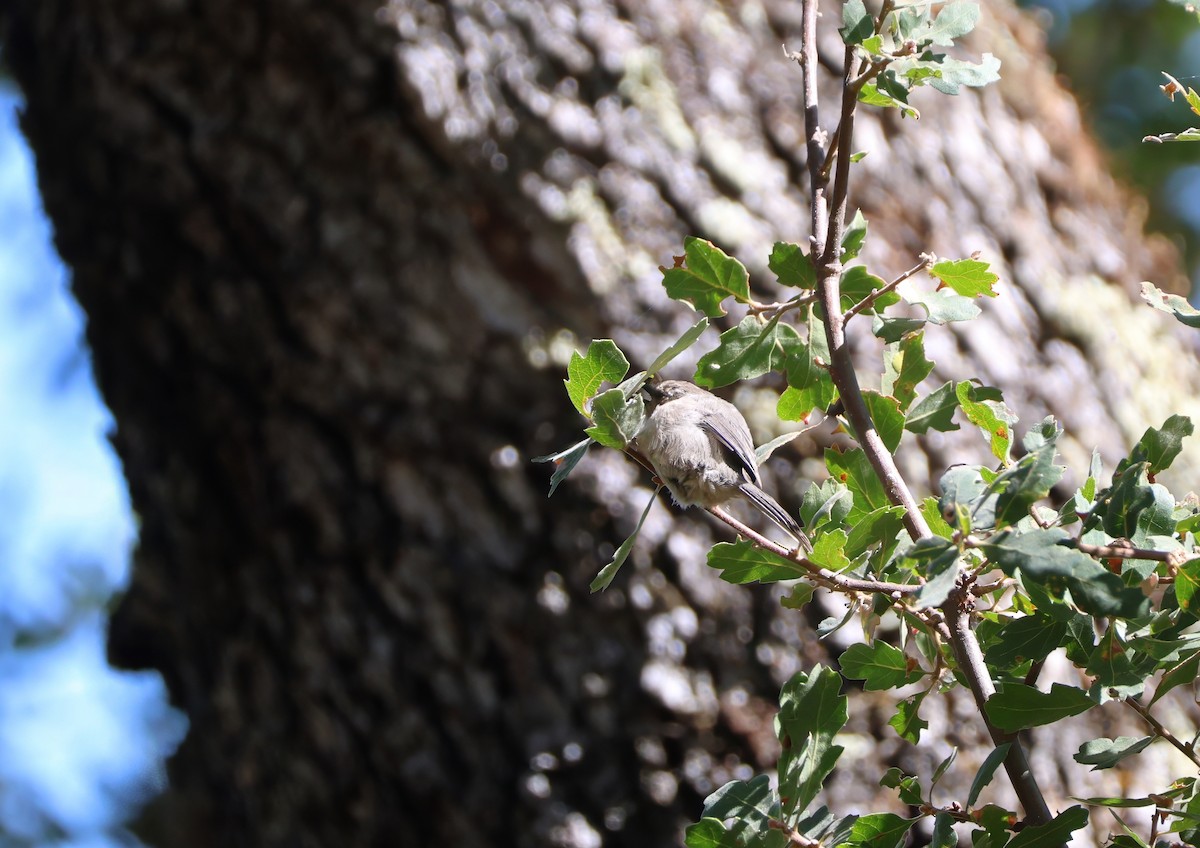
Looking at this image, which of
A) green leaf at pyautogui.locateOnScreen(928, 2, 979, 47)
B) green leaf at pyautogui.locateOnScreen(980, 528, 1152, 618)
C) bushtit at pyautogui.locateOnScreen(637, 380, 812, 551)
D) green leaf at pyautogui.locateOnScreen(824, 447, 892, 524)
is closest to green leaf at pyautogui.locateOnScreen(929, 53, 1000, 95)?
green leaf at pyautogui.locateOnScreen(928, 2, 979, 47)

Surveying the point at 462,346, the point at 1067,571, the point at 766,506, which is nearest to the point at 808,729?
the point at 1067,571

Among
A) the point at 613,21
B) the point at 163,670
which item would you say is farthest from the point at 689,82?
the point at 163,670

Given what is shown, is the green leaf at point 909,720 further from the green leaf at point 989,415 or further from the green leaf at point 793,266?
the green leaf at point 793,266

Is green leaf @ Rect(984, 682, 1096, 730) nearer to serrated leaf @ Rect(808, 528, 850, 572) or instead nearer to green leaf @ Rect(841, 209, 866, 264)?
serrated leaf @ Rect(808, 528, 850, 572)

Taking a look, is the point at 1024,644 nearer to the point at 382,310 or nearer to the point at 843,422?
the point at 843,422

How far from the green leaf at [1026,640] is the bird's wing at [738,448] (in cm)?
101

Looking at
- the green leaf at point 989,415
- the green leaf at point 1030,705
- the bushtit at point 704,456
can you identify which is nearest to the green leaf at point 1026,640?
the green leaf at point 1030,705

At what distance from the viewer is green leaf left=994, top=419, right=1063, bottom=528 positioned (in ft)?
3.13

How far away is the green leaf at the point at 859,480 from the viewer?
1.21m

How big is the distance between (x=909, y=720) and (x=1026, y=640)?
0.24 metres

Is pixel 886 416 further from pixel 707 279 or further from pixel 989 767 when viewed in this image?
pixel 989 767

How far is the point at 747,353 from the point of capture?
1.25 metres

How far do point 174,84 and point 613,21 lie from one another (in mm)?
1328

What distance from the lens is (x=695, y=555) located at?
8.64 ft
